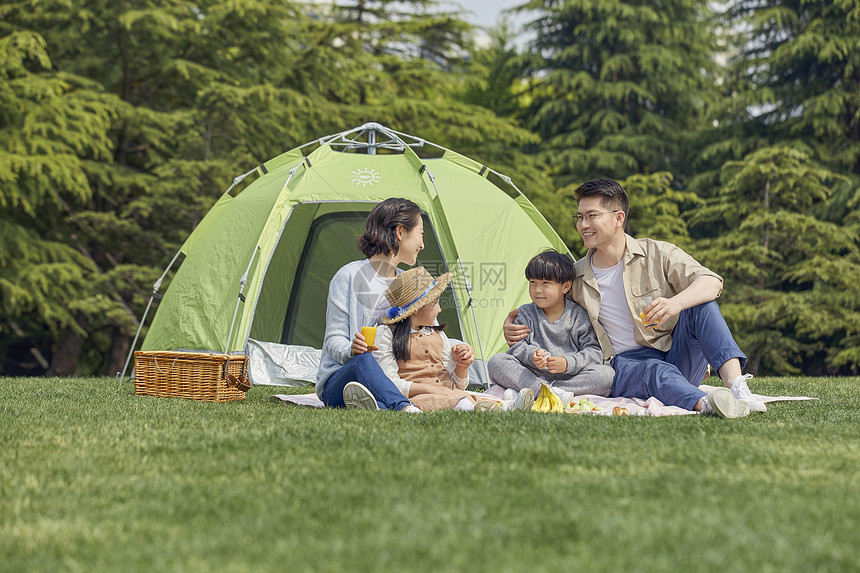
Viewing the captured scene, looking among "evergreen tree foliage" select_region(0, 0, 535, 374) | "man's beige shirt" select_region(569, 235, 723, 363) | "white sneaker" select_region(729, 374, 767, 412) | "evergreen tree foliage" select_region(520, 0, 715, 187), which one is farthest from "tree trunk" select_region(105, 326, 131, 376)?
"white sneaker" select_region(729, 374, 767, 412)

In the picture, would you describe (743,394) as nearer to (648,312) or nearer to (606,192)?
(648,312)

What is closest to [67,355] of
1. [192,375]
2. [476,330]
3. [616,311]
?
[192,375]

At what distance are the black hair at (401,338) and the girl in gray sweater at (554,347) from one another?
0.48 meters

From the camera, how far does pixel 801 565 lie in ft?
4.43

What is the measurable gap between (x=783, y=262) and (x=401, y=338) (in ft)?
27.5

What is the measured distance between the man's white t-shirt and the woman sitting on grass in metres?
0.89

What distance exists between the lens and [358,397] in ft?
10.7

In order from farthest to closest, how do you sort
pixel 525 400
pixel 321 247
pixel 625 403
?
pixel 321 247 < pixel 625 403 < pixel 525 400

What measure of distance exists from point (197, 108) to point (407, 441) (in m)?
8.57

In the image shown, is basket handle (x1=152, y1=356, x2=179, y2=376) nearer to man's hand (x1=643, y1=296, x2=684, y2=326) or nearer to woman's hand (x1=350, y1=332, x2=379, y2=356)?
woman's hand (x1=350, y1=332, x2=379, y2=356)

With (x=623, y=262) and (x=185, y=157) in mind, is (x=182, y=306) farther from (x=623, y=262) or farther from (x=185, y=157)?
(x=185, y=157)

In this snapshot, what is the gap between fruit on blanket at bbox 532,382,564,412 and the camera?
128 inches

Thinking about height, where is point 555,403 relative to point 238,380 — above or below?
above

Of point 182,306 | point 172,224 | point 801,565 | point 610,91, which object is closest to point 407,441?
point 801,565
